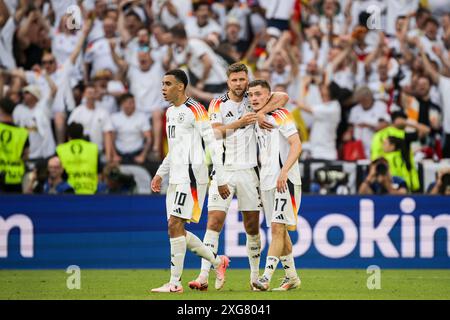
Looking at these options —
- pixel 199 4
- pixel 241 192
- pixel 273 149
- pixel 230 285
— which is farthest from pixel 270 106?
pixel 199 4

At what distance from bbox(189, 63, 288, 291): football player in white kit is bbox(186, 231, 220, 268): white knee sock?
0.49ft

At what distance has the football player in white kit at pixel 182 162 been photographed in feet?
36.9

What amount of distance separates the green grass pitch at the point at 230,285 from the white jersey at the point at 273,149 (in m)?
1.28

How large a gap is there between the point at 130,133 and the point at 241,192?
577 centimetres

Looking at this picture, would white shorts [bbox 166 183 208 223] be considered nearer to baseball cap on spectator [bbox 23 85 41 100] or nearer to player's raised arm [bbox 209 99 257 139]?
player's raised arm [bbox 209 99 257 139]

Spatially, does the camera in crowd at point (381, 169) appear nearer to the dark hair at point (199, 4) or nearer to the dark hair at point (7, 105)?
the dark hair at point (199, 4)

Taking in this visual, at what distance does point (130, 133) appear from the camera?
17.5 m

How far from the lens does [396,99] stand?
18.1m

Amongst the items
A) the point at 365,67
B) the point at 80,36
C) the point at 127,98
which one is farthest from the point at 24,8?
the point at 365,67

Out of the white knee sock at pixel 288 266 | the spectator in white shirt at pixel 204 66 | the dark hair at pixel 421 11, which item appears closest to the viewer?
the white knee sock at pixel 288 266

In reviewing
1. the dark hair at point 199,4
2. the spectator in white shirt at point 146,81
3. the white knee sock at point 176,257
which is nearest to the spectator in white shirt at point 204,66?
the spectator in white shirt at point 146,81
